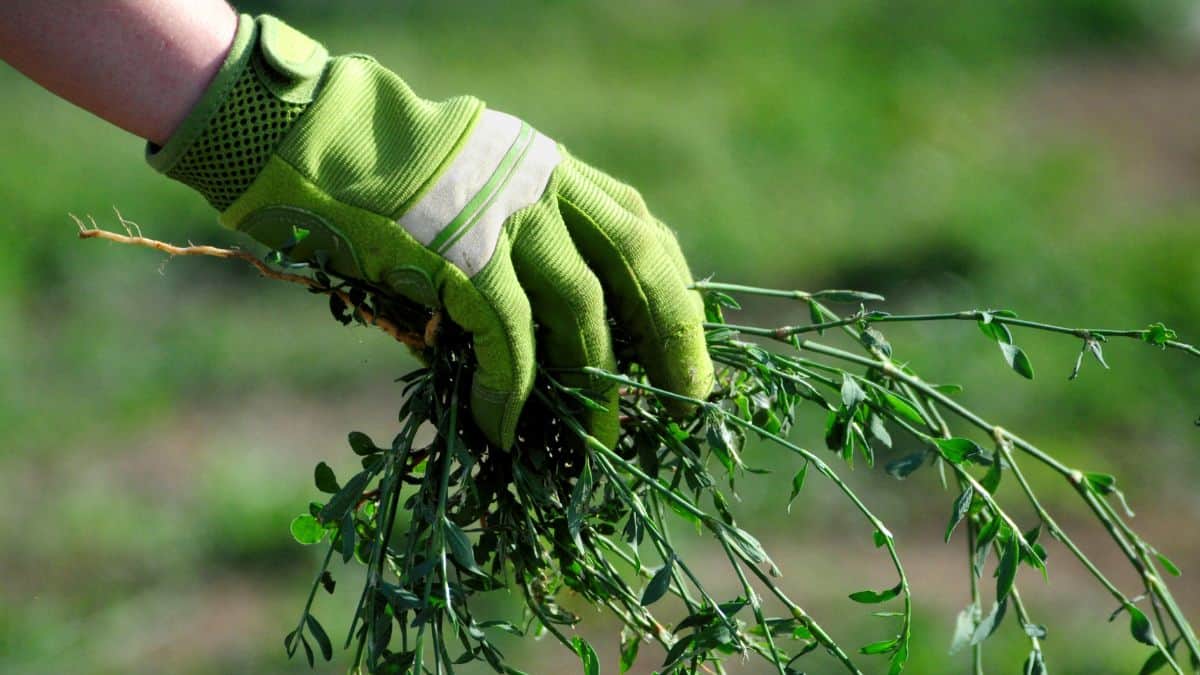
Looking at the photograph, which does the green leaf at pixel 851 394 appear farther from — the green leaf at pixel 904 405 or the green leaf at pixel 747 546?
the green leaf at pixel 747 546

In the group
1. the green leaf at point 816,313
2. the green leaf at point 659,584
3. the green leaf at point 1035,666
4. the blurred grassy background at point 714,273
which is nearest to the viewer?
the green leaf at point 659,584

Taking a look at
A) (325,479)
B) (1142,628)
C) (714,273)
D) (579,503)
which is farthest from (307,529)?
(714,273)

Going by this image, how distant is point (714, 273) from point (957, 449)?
1.15 metres

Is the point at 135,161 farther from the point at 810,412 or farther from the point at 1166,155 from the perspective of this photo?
the point at 1166,155

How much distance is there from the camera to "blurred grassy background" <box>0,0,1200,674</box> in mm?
3434

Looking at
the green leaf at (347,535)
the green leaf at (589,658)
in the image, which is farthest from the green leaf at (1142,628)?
the green leaf at (347,535)

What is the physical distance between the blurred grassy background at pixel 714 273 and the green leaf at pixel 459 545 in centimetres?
163

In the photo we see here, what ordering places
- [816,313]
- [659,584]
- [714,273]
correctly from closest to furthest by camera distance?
[659,584]
[816,313]
[714,273]

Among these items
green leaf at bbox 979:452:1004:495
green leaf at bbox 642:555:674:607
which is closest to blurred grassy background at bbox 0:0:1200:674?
green leaf at bbox 979:452:1004:495

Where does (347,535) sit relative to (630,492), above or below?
Result: below

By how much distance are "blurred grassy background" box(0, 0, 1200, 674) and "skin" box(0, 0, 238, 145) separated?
1740mm

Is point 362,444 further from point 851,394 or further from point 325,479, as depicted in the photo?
point 851,394

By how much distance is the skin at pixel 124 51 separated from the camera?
5.35ft

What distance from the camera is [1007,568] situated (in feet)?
4.99
